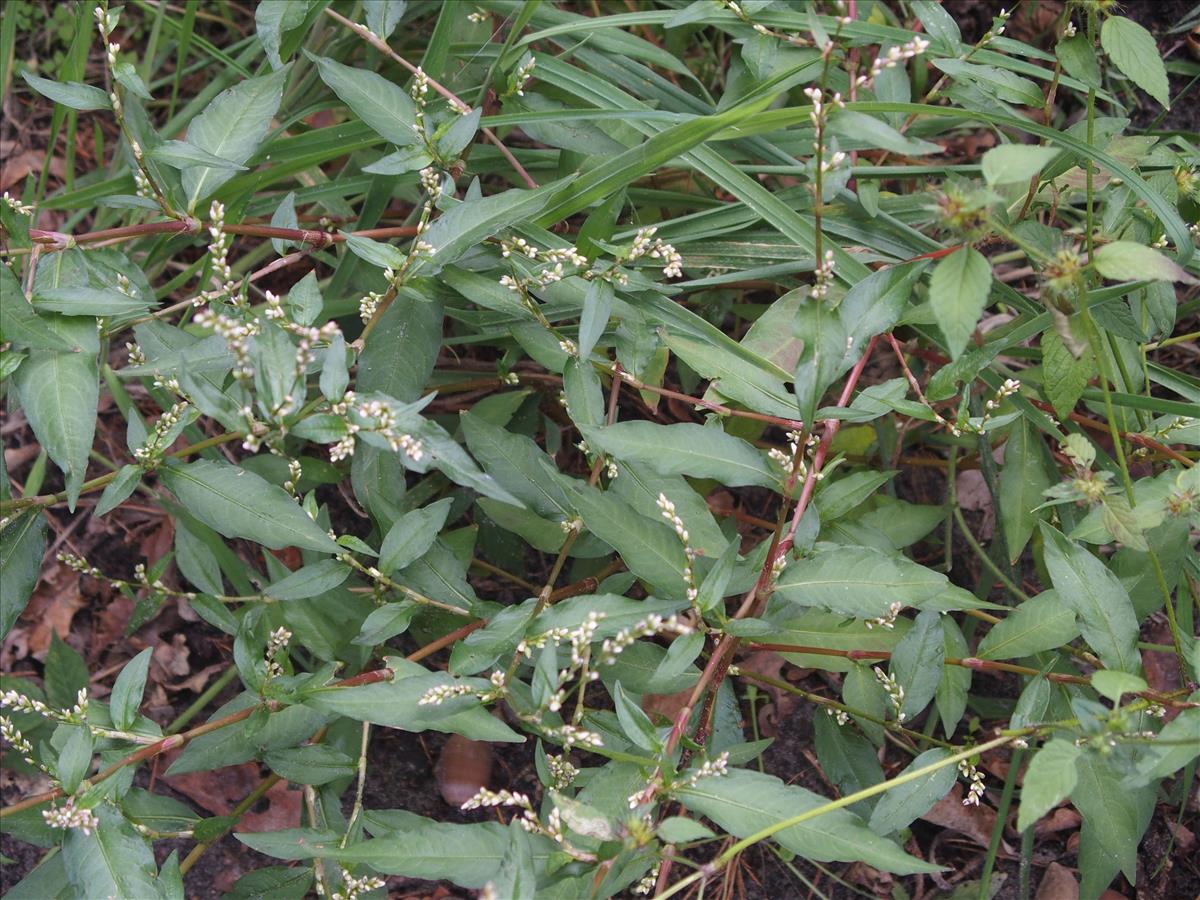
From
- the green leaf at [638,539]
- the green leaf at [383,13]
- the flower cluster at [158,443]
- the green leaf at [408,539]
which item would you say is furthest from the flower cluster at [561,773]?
the green leaf at [383,13]

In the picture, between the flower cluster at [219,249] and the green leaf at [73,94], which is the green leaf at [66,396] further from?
the green leaf at [73,94]

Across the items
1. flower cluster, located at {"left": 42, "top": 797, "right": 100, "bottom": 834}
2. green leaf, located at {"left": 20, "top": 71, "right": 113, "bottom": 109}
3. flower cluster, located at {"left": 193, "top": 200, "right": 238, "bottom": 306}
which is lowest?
flower cluster, located at {"left": 42, "top": 797, "right": 100, "bottom": 834}

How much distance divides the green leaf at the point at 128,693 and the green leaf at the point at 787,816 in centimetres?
112

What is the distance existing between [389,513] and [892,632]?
1.21 m

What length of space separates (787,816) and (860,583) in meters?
0.44

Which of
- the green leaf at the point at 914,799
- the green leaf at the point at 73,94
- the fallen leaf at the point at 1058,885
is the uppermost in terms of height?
the green leaf at the point at 73,94

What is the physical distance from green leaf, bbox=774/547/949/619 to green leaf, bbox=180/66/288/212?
1473mm

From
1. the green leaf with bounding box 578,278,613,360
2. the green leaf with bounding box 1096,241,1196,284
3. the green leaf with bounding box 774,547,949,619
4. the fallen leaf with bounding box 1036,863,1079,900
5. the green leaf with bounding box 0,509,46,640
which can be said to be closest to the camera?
the green leaf with bounding box 1096,241,1196,284

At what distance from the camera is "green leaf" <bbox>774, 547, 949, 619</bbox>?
5.97ft

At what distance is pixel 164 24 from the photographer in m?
3.44

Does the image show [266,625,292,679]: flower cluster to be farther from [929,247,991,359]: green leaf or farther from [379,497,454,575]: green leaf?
[929,247,991,359]: green leaf

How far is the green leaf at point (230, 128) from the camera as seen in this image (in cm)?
211

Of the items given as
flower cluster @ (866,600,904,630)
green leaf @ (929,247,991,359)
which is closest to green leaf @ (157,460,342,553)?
flower cluster @ (866,600,904,630)

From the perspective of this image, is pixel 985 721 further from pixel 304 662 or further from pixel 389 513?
pixel 304 662
